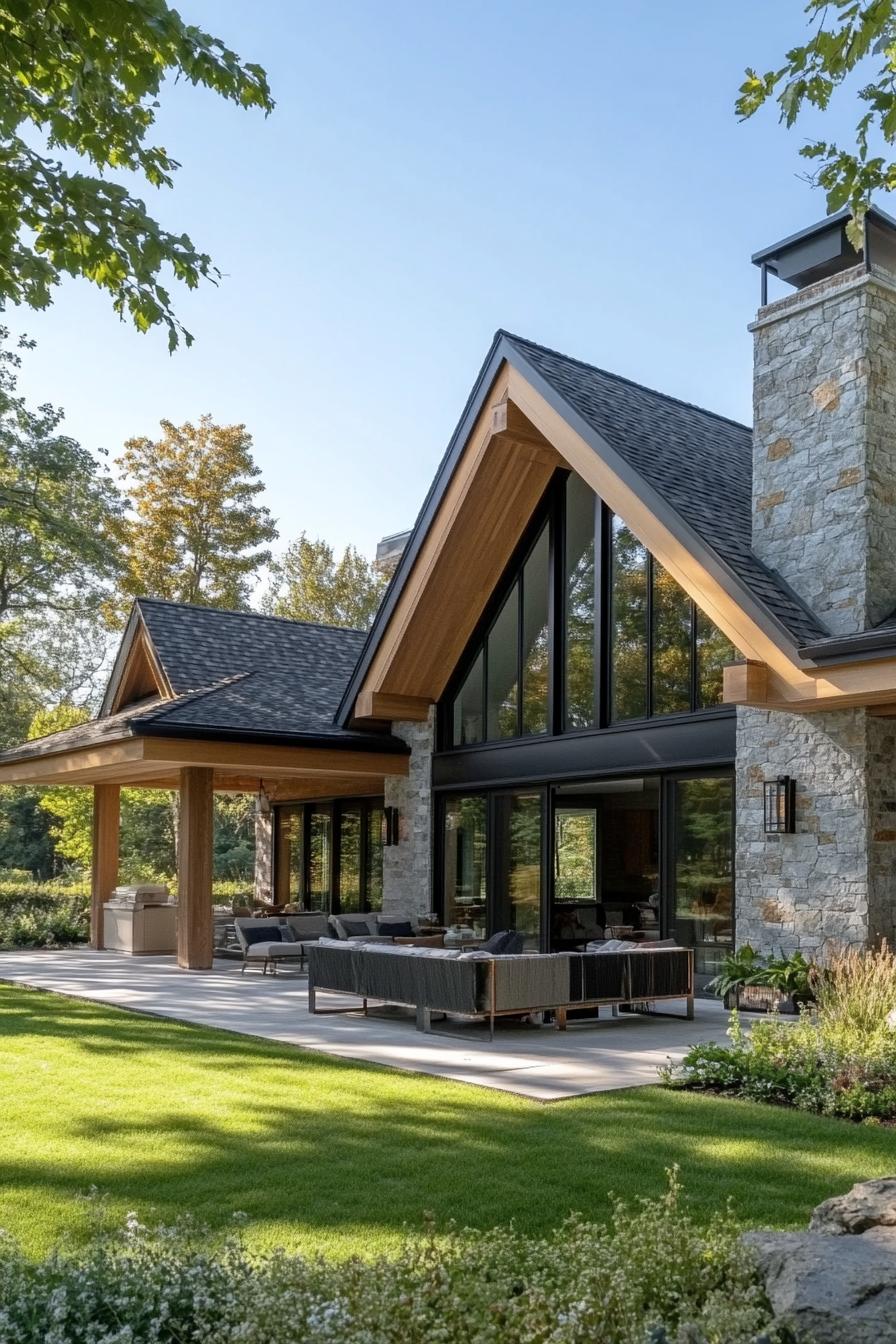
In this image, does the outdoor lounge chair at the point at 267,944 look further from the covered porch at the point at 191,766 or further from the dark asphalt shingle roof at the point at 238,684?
the dark asphalt shingle roof at the point at 238,684

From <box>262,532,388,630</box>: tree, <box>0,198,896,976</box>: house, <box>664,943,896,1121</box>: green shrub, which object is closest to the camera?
<box>664,943,896,1121</box>: green shrub

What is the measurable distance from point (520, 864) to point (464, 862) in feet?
3.84

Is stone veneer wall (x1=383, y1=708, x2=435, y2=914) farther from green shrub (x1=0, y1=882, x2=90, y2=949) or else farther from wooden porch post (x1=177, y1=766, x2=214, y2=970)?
green shrub (x1=0, y1=882, x2=90, y2=949)

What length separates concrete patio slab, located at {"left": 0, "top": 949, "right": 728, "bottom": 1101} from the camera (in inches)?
339

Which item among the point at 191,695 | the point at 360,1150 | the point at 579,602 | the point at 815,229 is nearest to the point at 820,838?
the point at 579,602

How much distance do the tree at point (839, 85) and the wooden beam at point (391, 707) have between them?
37.2 ft

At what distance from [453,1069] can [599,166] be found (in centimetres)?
820

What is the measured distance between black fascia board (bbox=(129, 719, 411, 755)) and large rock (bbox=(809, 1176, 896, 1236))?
11793 millimetres

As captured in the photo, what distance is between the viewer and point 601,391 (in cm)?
1506

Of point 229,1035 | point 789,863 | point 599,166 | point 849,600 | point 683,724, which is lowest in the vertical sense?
point 229,1035

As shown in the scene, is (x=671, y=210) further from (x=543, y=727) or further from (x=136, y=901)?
(x=136, y=901)

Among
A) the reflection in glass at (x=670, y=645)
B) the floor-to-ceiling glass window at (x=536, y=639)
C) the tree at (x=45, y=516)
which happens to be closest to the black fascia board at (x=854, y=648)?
the reflection in glass at (x=670, y=645)

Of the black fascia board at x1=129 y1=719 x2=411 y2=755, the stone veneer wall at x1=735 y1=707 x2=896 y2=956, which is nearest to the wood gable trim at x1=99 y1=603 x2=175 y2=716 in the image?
the black fascia board at x1=129 y1=719 x2=411 y2=755

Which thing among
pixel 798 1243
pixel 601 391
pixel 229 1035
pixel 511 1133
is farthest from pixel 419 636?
pixel 798 1243
